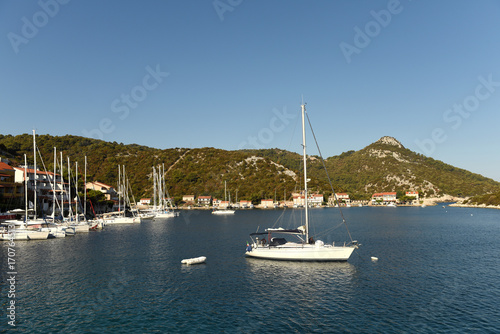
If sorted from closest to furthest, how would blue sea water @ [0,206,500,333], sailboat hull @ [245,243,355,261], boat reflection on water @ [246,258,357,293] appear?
blue sea water @ [0,206,500,333], boat reflection on water @ [246,258,357,293], sailboat hull @ [245,243,355,261]

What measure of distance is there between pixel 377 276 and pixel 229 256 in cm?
2115

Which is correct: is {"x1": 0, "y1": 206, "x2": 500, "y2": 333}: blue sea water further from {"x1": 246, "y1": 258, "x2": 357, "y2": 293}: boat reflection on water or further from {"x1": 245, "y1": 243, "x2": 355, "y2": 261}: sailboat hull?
{"x1": 245, "y1": 243, "x2": 355, "y2": 261}: sailboat hull

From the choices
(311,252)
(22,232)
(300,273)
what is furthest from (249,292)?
(22,232)

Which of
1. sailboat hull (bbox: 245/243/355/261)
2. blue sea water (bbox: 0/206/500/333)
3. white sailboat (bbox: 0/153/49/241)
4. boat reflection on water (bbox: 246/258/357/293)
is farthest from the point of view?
white sailboat (bbox: 0/153/49/241)

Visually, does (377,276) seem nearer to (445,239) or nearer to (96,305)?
(96,305)

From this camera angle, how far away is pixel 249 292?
3025 cm

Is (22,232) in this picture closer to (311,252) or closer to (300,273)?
(300,273)

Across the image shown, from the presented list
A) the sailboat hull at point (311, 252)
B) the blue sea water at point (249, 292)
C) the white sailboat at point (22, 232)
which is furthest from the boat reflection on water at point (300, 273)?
the white sailboat at point (22, 232)

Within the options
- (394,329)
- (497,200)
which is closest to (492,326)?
(394,329)

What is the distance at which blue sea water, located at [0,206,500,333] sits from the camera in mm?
23062

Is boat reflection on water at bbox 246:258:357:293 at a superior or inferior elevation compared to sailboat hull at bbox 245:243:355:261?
inferior

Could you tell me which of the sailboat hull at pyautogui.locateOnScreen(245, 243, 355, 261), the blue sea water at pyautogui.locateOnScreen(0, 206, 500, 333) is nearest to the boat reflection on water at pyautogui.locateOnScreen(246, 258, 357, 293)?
the blue sea water at pyautogui.locateOnScreen(0, 206, 500, 333)

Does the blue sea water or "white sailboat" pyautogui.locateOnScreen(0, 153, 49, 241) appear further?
"white sailboat" pyautogui.locateOnScreen(0, 153, 49, 241)

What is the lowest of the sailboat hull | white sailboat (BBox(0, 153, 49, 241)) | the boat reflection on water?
the boat reflection on water
